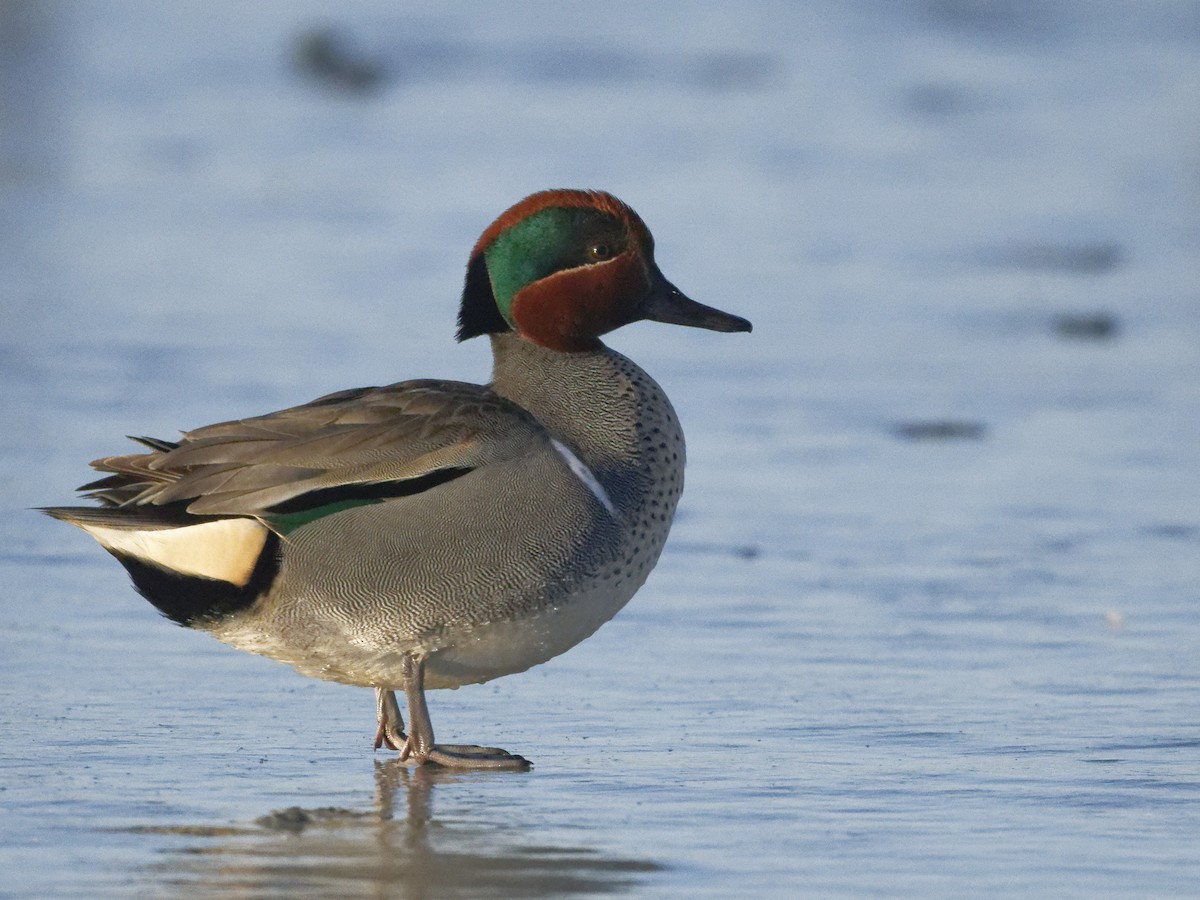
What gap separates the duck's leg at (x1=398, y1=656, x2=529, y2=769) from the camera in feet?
18.7

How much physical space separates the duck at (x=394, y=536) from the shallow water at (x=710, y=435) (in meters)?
0.30

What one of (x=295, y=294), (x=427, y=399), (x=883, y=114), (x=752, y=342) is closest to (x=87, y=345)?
(x=295, y=294)

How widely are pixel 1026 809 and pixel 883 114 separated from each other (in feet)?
47.5

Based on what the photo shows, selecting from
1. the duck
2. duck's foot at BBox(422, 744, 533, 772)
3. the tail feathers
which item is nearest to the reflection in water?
duck's foot at BBox(422, 744, 533, 772)

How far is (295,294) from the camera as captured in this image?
1239 centimetres

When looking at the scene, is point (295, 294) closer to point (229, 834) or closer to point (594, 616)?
point (594, 616)

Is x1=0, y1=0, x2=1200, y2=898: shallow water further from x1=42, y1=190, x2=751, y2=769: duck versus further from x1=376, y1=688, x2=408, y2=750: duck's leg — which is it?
x1=42, y1=190, x2=751, y2=769: duck

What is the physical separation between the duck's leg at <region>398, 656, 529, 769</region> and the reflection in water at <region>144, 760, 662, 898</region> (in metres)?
0.44

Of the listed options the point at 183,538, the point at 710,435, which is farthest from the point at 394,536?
the point at 710,435

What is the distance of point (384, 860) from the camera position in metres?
4.78

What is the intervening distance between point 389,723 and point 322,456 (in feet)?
2.49

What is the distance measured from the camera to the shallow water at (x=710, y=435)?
5078 millimetres

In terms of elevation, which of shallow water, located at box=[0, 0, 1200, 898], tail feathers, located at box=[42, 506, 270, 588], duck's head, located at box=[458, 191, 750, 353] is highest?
duck's head, located at box=[458, 191, 750, 353]

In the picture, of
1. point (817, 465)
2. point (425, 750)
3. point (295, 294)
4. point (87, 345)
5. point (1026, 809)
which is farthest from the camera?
point (295, 294)
